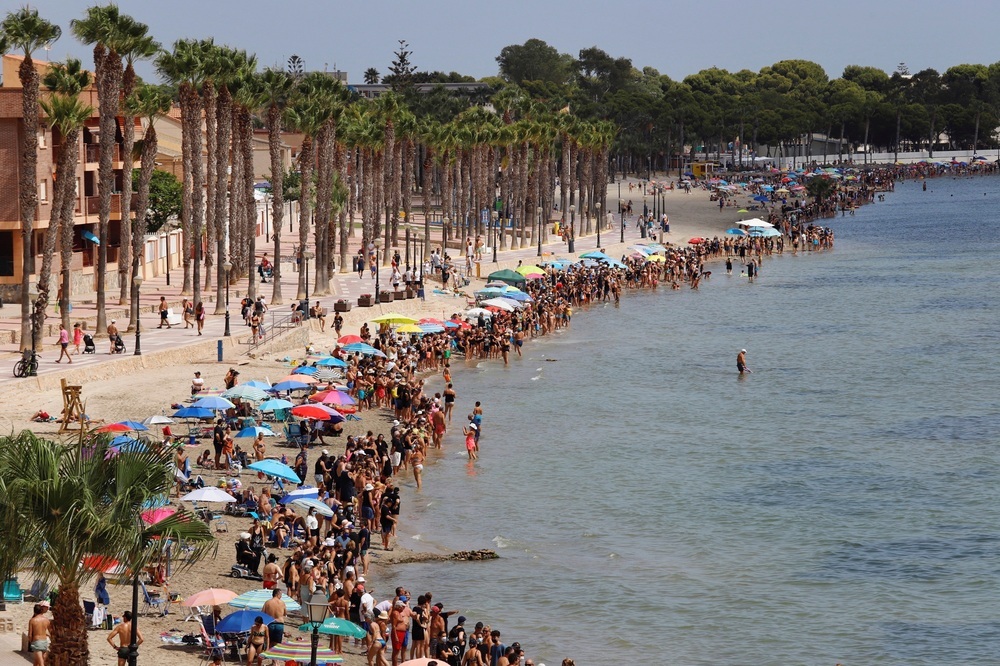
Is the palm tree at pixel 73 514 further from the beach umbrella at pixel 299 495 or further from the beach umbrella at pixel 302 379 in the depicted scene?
the beach umbrella at pixel 302 379

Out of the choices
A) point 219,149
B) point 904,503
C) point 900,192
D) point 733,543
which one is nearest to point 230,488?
point 733,543

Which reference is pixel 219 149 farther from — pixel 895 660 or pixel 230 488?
pixel 895 660

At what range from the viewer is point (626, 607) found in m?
26.3

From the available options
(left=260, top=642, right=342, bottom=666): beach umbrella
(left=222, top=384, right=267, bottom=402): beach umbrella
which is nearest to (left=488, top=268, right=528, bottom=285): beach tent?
(left=222, top=384, right=267, bottom=402): beach umbrella

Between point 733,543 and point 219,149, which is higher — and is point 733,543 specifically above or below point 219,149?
below

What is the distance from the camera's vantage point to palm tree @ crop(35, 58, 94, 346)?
4359 cm

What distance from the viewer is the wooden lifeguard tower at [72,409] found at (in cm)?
3319

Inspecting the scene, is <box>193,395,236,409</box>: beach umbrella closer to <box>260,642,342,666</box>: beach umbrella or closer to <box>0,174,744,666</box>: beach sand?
<box>0,174,744,666</box>: beach sand

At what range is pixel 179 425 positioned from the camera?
36.4m

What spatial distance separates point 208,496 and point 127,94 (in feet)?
95.6

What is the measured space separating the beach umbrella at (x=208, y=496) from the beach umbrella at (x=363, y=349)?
17.2 metres

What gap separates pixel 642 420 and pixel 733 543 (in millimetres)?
14001

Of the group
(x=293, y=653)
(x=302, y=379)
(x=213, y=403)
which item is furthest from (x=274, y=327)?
(x=293, y=653)

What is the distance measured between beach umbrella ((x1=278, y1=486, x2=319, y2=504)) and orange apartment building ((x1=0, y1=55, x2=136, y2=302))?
24.7 meters
